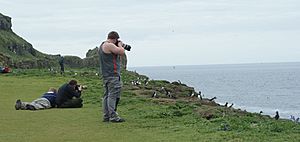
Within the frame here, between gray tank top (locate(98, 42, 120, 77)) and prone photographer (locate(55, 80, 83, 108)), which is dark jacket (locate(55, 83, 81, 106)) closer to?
prone photographer (locate(55, 80, 83, 108))

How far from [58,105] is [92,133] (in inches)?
274

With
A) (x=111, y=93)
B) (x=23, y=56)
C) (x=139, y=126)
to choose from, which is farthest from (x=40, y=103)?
(x=23, y=56)

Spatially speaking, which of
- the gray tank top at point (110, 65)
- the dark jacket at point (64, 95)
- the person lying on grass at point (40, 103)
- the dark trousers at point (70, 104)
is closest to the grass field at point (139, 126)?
the person lying on grass at point (40, 103)

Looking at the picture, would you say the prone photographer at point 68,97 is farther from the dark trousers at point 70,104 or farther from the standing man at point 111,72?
the standing man at point 111,72

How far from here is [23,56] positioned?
271 ft

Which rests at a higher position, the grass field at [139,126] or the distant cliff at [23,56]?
the distant cliff at [23,56]

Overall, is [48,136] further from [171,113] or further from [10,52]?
[10,52]

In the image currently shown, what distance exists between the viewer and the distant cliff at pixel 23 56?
208ft

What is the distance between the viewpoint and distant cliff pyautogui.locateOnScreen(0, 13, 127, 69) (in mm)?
63281

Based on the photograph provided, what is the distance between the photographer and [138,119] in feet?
52.5

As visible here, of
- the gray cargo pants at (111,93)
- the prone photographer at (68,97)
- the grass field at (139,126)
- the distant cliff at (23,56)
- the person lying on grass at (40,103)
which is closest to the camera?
the grass field at (139,126)

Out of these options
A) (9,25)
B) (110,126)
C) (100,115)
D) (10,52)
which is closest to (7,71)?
(100,115)

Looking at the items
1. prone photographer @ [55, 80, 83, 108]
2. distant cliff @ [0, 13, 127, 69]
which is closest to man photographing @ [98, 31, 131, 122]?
prone photographer @ [55, 80, 83, 108]

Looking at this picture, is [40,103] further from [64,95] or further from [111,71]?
[111,71]
